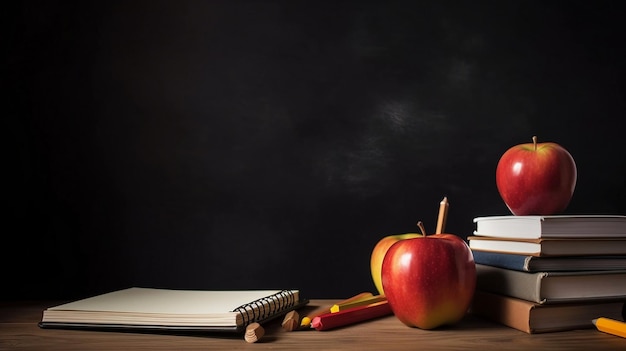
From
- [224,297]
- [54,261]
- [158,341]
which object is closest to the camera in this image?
[158,341]

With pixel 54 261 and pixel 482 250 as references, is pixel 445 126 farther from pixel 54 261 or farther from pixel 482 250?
pixel 54 261

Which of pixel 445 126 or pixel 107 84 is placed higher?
pixel 107 84

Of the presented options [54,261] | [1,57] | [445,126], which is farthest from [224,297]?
[1,57]

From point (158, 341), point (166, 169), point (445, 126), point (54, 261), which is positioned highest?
point (445, 126)

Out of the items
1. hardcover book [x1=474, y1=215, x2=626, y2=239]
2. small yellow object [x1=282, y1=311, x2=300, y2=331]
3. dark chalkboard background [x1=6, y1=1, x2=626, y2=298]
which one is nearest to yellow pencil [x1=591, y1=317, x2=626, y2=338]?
hardcover book [x1=474, y1=215, x2=626, y2=239]

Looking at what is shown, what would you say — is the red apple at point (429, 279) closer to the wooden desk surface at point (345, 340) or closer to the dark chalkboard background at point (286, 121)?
the wooden desk surface at point (345, 340)

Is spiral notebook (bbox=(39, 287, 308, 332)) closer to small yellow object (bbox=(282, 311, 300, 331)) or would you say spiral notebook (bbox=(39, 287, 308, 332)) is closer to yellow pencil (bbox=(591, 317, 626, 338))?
small yellow object (bbox=(282, 311, 300, 331))

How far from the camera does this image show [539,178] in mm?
962

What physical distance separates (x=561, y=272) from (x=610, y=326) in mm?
100

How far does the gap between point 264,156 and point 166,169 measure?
0.26 meters

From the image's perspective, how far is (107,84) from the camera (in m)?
1.51

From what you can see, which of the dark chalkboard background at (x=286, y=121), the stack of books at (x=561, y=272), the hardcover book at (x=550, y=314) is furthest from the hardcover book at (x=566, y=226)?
the dark chalkboard background at (x=286, y=121)

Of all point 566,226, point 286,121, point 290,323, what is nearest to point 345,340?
point 290,323

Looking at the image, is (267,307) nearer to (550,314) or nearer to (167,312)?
(167,312)
